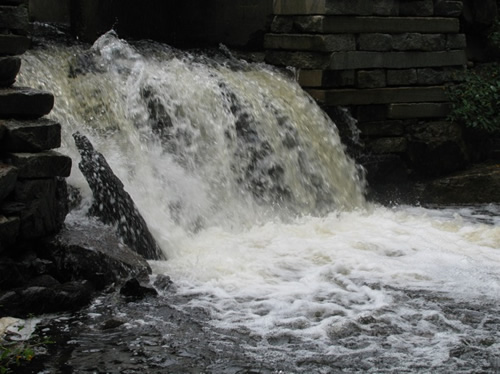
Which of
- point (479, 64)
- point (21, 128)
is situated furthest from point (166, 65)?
point (479, 64)

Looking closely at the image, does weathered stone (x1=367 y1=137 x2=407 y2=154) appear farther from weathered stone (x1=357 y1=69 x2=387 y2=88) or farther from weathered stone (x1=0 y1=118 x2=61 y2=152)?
weathered stone (x1=0 y1=118 x2=61 y2=152)

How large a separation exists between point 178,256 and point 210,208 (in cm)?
122

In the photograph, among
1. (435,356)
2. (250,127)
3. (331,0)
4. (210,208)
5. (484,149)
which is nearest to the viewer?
(435,356)

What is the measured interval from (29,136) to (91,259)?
904 millimetres

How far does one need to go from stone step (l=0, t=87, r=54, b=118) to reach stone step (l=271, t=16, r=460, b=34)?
413cm

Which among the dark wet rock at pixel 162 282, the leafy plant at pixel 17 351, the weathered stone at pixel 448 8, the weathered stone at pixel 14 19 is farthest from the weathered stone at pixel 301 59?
the leafy plant at pixel 17 351

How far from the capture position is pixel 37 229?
5887 millimetres

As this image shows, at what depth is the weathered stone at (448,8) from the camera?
10.2 metres

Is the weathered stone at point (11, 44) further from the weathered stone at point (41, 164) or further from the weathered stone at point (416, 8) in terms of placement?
the weathered stone at point (416, 8)

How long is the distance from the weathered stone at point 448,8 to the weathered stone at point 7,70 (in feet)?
18.3

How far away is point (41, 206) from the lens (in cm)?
589

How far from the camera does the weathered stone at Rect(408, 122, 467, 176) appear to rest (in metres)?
10.2

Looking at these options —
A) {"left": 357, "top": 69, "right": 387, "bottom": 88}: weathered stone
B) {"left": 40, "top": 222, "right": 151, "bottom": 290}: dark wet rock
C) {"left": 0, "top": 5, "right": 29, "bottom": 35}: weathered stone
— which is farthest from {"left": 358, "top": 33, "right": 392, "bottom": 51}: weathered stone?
{"left": 40, "top": 222, "right": 151, "bottom": 290}: dark wet rock

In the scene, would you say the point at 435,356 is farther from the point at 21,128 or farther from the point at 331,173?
the point at 331,173
